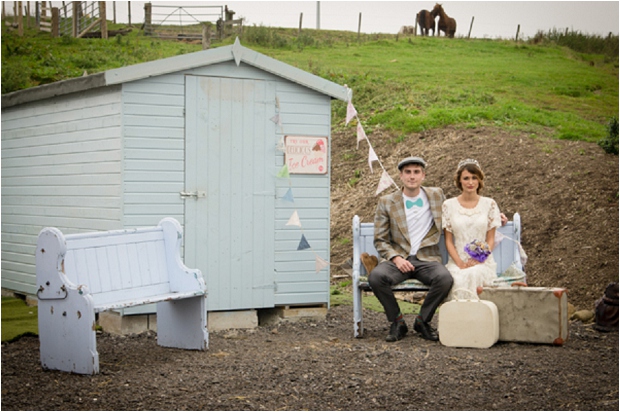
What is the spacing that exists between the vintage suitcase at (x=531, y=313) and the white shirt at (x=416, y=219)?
0.82m

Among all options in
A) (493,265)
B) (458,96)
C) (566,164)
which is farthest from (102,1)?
(493,265)

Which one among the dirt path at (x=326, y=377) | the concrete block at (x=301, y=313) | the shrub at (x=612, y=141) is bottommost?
the concrete block at (x=301, y=313)

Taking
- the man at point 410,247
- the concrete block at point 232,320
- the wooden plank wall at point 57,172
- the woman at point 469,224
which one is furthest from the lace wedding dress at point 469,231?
the wooden plank wall at point 57,172

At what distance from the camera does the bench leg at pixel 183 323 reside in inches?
259

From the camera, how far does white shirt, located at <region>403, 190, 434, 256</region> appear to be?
7168 millimetres

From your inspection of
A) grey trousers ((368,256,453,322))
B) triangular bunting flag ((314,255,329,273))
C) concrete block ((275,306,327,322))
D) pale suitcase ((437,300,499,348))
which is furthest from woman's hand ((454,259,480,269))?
concrete block ((275,306,327,322))

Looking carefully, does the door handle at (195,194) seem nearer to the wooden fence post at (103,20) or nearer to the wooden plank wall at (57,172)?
the wooden plank wall at (57,172)

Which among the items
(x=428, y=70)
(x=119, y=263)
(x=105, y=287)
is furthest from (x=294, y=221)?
(x=428, y=70)

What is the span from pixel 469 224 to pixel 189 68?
117 inches

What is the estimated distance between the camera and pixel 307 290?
27.1ft

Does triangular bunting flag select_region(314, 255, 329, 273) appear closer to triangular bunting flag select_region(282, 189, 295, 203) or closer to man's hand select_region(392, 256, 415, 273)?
triangular bunting flag select_region(282, 189, 295, 203)

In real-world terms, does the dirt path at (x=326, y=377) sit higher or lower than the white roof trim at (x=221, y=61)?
lower

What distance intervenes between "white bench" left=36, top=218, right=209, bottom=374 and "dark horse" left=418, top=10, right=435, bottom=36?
2638 centimetres

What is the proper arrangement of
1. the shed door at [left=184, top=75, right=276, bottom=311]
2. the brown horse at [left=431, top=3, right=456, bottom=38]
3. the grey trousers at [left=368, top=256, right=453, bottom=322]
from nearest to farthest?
the grey trousers at [left=368, top=256, right=453, bottom=322] < the shed door at [left=184, top=75, right=276, bottom=311] < the brown horse at [left=431, top=3, right=456, bottom=38]
